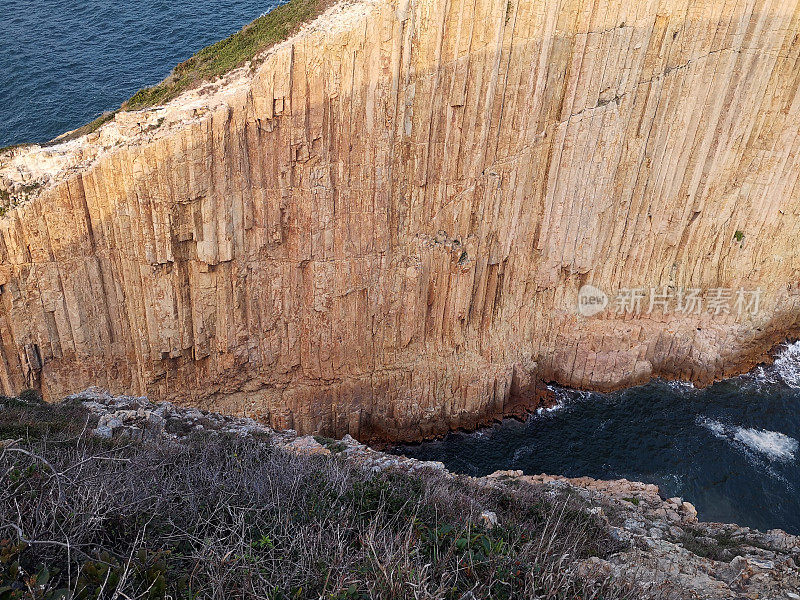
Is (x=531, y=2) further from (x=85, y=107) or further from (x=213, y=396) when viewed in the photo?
(x=85, y=107)

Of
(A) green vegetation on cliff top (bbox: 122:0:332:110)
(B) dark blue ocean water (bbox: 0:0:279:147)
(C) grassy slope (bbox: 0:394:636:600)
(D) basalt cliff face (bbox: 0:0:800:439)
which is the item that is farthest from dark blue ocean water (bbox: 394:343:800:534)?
(B) dark blue ocean water (bbox: 0:0:279:147)

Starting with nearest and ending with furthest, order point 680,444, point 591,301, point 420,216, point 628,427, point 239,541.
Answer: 1. point 239,541
2. point 420,216
3. point 680,444
4. point 628,427
5. point 591,301

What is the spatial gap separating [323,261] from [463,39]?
8.46m

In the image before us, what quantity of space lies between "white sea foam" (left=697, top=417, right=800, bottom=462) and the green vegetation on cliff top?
70.4ft

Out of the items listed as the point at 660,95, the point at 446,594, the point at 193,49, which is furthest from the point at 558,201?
the point at 193,49

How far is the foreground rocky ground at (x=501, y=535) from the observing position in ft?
23.7

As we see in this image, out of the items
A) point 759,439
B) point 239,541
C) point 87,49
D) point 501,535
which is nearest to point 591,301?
point 759,439

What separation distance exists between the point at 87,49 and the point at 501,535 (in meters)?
36.1

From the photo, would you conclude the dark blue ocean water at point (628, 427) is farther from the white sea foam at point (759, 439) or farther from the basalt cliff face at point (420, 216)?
the basalt cliff face at point (420, 216)

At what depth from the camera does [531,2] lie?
66.2 ft

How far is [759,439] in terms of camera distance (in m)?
25.3

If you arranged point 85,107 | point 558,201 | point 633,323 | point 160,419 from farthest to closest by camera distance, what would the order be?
point 85,107 < point 633,323 < point 558,201 < point 160,419

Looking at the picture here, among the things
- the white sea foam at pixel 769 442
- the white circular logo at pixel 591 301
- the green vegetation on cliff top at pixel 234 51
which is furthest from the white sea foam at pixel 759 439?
the green vegetation on cliff top at pixel 234 51

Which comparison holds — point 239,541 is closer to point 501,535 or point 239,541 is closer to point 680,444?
point 501,535
